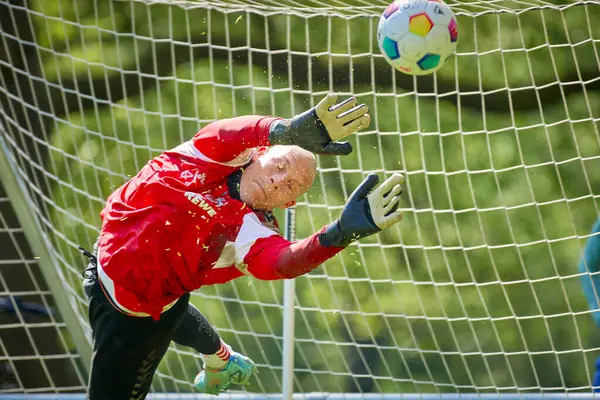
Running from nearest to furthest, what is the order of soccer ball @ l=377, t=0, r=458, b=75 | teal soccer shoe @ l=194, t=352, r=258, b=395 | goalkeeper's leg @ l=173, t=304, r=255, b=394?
soccer ball @ l=377, t=0, r=458, b=75
goalkeeper's leg @ l=173, t=304, r=255, b=394
teal soccer shoe @ l=194, t=352, r=258, b=395

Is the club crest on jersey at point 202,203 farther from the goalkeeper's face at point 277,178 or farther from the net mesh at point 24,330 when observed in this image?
the net mesh at point 24,330

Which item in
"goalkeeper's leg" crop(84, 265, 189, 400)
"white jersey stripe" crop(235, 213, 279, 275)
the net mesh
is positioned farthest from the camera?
the net mesh

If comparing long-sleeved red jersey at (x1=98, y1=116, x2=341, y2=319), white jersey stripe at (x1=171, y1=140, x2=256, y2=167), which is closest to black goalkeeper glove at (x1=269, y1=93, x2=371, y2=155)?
long-sleeved red jersey at (x1=98, y1=116, x2=341, y2=319)

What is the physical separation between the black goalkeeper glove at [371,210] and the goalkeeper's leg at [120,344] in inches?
35.1

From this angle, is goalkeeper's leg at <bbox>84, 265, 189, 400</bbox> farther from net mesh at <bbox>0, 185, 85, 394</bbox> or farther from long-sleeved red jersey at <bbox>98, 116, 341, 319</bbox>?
net mesh at <bbox>0, 185, 85, 394</bbox>

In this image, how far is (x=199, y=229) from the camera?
10.4ft

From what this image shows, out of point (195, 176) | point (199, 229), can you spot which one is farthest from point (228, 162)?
point (199, 229)

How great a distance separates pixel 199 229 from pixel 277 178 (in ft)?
0.96

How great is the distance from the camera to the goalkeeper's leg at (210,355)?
148 inches

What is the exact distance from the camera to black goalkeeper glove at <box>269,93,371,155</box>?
2.96 metres

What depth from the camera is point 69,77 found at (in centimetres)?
780

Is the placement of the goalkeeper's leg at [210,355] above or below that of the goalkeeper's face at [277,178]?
below

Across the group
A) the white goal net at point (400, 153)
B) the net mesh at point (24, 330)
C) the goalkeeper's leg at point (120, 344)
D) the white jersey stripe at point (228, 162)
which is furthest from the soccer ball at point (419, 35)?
the white goal net at point (400, 153)

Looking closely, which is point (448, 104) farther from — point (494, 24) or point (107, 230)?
point (107, 230)
